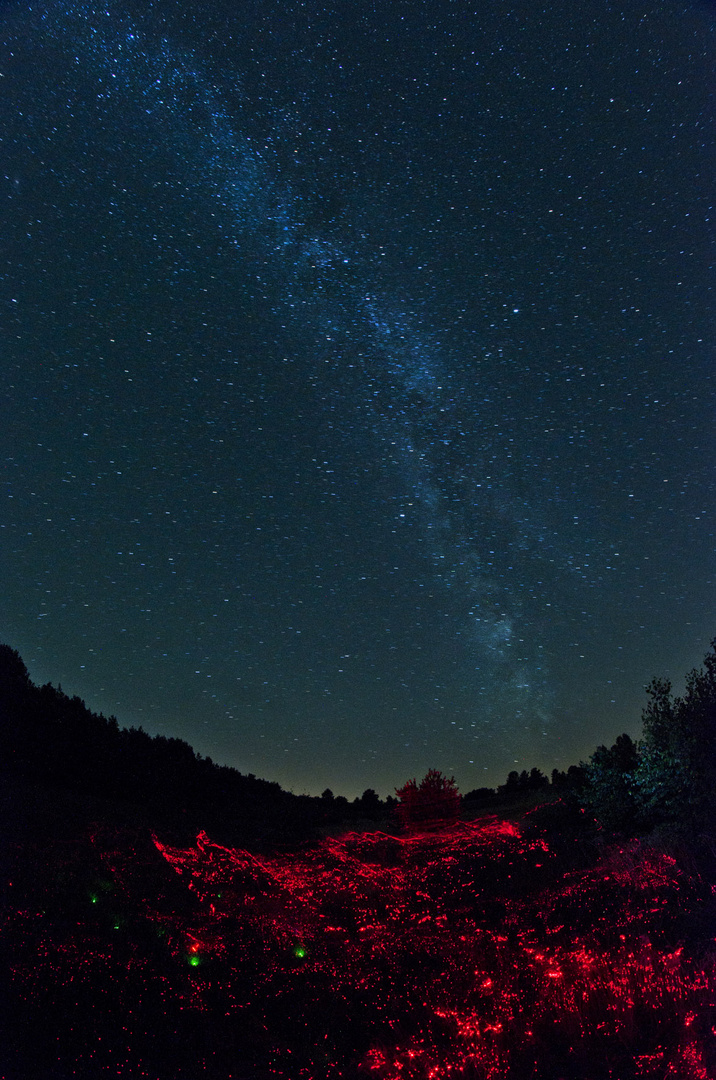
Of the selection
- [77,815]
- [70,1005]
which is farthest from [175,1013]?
[77,815]

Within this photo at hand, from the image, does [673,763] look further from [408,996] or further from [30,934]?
[30,934]

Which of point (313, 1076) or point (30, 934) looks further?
point (30, 934)

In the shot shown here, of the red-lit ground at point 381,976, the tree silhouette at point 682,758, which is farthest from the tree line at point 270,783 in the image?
the red-lit ground at point 381,976

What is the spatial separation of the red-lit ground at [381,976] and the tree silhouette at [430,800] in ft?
65.5

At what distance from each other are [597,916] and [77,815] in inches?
607

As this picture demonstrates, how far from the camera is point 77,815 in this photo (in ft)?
64.2

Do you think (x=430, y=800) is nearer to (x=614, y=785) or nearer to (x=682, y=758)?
(x=614, y=785)

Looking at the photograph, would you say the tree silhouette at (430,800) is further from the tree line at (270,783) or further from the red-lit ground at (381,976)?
the red-lit ground at (381,976)

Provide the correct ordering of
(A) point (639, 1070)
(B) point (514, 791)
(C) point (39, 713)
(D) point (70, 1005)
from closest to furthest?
(A) point (639, 1070)
(D) point (70, 1005)
(C) point (39, 713)
(B) point (514, 791)

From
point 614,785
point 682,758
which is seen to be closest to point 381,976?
point 682,758

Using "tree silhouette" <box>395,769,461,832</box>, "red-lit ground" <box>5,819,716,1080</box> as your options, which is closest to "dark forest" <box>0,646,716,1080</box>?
"red-lit ground" <box>5,819,716,1080</box>

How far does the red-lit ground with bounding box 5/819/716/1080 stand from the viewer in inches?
262

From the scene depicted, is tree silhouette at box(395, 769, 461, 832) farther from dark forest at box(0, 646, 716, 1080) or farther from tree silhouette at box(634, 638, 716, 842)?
tree silhouette at box(634, 638, 716, 842)

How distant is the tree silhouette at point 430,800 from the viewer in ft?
116
